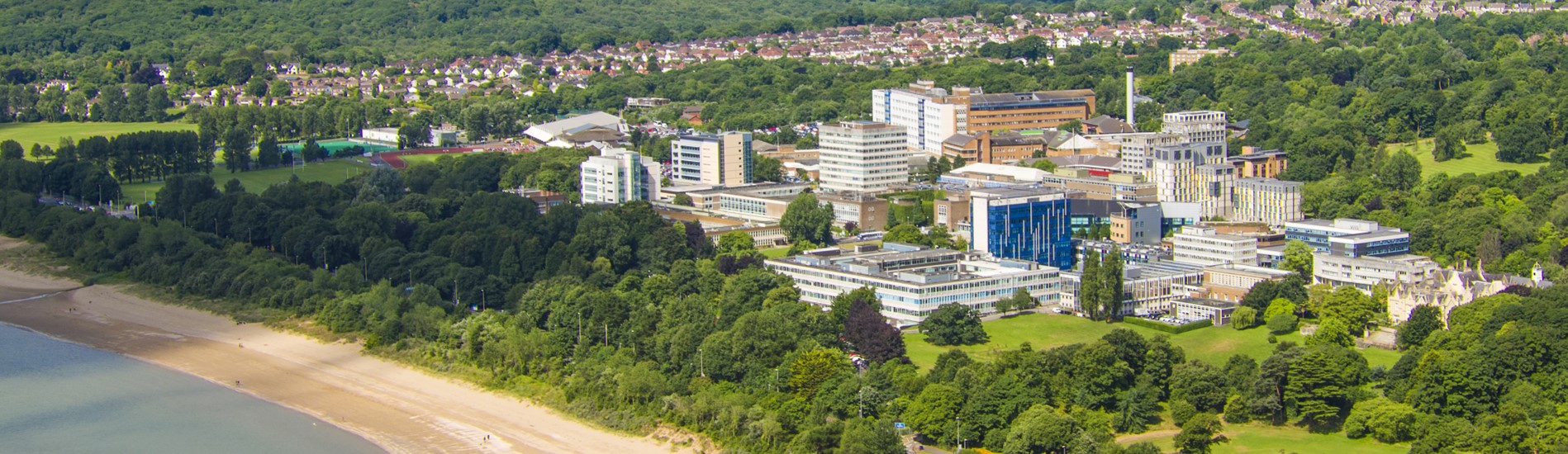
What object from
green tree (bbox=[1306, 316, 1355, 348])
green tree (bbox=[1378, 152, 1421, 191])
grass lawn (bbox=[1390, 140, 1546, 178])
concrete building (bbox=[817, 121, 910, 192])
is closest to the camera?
green tree (bbox=[1306, 316, 1355, 348])

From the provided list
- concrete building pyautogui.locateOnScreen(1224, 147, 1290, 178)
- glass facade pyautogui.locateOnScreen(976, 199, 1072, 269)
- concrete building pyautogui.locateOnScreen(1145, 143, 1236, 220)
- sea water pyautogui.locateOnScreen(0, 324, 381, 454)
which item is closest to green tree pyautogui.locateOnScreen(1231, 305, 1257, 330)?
glass facade pyautogui.locateOnScreen(976, 199, 1072, 269)

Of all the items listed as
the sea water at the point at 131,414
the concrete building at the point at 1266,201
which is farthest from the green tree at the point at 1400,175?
the sea water at the point at 131,414

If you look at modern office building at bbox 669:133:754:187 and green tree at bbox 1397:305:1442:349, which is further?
modern office building at bbox 669:133:754:187

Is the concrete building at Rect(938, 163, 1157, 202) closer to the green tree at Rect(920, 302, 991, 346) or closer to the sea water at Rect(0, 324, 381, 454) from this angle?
the green tree at Rect(920, 302, 991, 346)

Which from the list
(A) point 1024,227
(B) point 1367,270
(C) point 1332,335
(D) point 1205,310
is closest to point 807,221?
(A) point 1024,227

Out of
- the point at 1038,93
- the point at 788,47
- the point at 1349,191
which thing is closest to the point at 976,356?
the point at 1349,191

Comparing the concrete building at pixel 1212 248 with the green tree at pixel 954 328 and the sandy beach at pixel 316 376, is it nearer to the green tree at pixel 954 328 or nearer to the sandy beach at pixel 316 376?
the green tree at pixel 954 328
